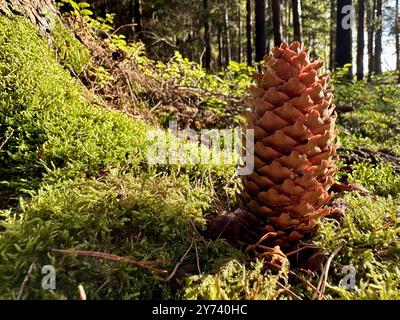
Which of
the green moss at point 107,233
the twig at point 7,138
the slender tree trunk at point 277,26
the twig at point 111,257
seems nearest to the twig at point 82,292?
the green moss at point 107,233

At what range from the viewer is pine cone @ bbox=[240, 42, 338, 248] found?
141 centimetres

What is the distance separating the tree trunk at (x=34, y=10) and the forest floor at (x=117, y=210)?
3.1 inches

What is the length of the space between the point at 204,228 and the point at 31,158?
94cm

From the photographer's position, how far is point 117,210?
4.89 feet

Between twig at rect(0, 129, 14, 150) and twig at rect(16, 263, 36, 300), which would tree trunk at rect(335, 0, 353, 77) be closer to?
twig at rect(0, 129, 14, 150)

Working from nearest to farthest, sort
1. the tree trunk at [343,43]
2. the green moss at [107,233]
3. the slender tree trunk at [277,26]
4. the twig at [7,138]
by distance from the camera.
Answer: the green moss at [107,233] → the twig at [7,138] → the slender tree trunk at [277,26] → the tree trunk at [343,43]

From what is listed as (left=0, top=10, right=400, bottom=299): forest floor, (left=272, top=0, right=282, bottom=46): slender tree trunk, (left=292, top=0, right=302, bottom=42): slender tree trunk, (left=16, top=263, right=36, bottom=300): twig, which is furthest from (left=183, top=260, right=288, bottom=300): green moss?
(left=272, top=0, right=282, bottom=46): slender tree trunk

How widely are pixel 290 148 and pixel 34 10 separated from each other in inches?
85.9

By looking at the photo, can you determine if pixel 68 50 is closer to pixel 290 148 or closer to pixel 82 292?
pixel 290 148

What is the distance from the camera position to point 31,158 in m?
1.77

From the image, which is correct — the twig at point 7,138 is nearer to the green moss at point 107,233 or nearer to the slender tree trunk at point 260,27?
Answer: the green moss at point 107,233

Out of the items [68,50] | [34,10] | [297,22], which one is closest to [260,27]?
[297,22]

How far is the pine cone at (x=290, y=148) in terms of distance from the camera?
1.41 meters

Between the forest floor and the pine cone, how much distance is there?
0.56 ft
